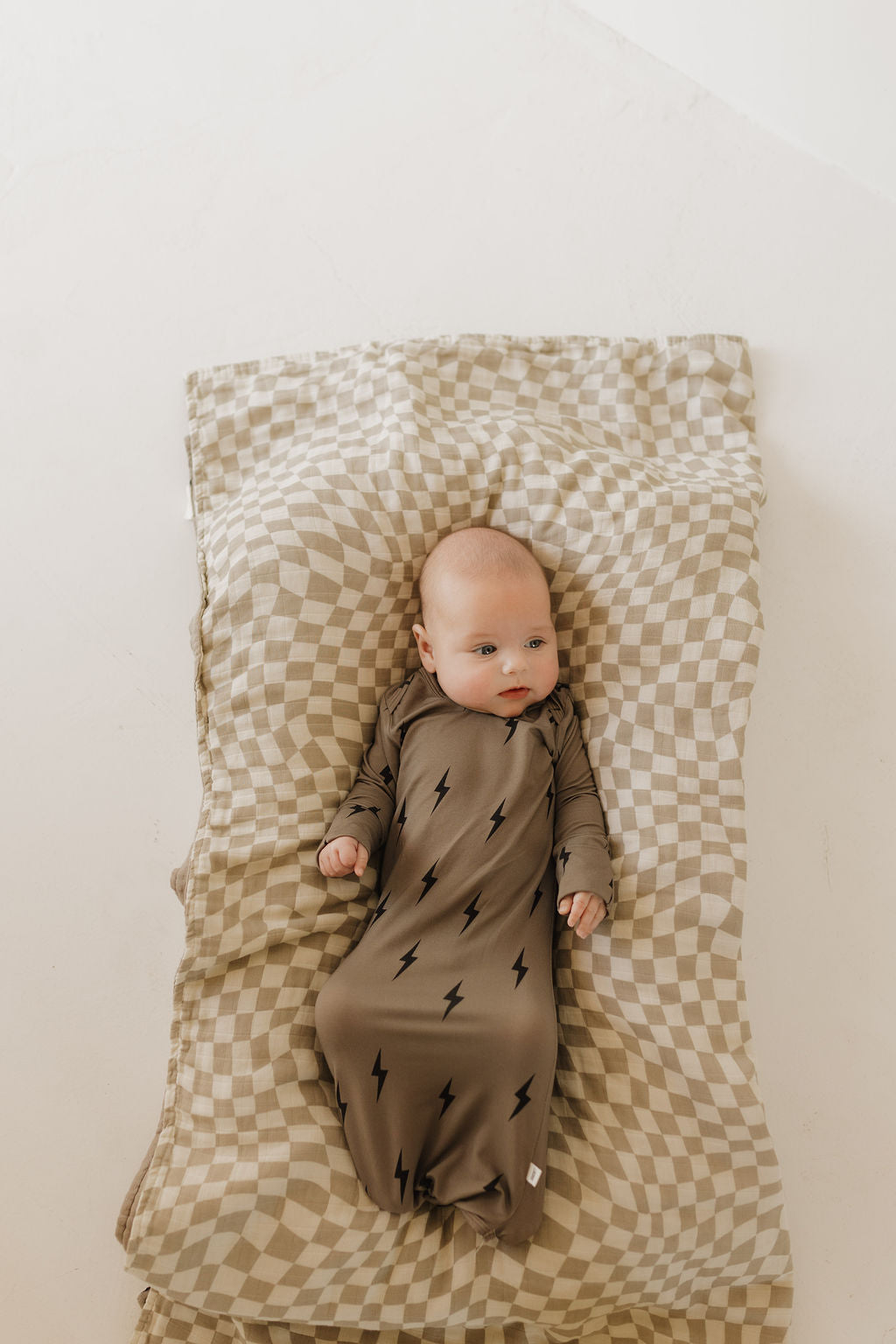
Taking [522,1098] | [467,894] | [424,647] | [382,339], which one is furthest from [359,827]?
[382,339]

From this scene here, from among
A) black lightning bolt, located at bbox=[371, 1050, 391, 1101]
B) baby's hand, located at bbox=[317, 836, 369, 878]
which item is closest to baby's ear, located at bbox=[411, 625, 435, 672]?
baby's hand, located at bbox=[317, 836, 369, 878]

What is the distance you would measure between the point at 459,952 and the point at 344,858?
0.20m

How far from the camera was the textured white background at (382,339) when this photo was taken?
1.43m

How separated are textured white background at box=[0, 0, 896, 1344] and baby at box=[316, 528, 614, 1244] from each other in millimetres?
350

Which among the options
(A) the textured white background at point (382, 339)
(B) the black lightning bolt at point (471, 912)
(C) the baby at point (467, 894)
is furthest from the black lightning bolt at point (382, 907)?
(A) the textured white background at point (382, 339)

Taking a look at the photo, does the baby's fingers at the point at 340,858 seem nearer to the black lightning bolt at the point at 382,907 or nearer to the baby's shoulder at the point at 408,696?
the black lightning bolt at the point at 382,907

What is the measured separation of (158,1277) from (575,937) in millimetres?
659

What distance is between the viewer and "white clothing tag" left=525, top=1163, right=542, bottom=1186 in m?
1.20

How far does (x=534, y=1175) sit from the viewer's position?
120 cm

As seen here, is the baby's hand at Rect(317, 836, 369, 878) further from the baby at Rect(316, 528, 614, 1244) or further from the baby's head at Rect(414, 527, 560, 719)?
the baby's head at Rect(414, 527, 560, 719)

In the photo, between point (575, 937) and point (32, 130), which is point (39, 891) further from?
point (32, 130)

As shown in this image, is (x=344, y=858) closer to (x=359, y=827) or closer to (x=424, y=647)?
(x=359, y=827)

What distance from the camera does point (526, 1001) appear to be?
4.10ft

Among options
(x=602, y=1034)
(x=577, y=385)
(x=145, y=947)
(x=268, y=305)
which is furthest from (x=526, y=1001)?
(x=268, y=305)
